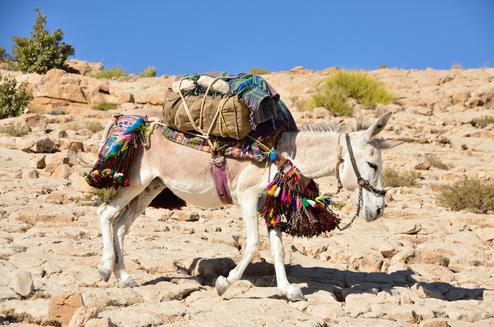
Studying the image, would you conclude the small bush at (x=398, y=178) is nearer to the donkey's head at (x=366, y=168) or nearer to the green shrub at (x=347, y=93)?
the donkey's head at (x=366, y=168)

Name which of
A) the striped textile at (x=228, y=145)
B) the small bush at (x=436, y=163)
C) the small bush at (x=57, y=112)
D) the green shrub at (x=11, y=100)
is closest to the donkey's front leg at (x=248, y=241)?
the striped textile at (x=228, y=145)

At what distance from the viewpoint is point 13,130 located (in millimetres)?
14750

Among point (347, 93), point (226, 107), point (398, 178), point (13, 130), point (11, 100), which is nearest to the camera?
point (226, 107)

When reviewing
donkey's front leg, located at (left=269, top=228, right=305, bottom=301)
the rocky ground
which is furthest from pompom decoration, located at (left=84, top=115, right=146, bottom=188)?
donkey's front leg, located at (left=269, top=228, right=305, bottom=301)

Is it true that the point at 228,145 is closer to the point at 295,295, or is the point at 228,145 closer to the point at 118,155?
→ the point at 118,155

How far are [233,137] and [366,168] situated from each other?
1303 millimetres

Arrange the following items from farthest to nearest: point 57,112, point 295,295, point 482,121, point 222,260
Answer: point 57,112 → point 482,121 → point 222,260 → point 295,295

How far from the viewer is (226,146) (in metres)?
6.08

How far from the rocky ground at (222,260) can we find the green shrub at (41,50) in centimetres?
1099

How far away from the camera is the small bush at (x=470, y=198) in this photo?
35.4ft

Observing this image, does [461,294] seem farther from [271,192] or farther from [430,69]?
[430,69]

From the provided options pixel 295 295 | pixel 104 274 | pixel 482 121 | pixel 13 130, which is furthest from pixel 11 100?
pixel 295 295

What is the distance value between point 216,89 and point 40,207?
13.0 ft

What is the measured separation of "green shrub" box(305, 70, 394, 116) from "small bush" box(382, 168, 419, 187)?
6.93 meters
